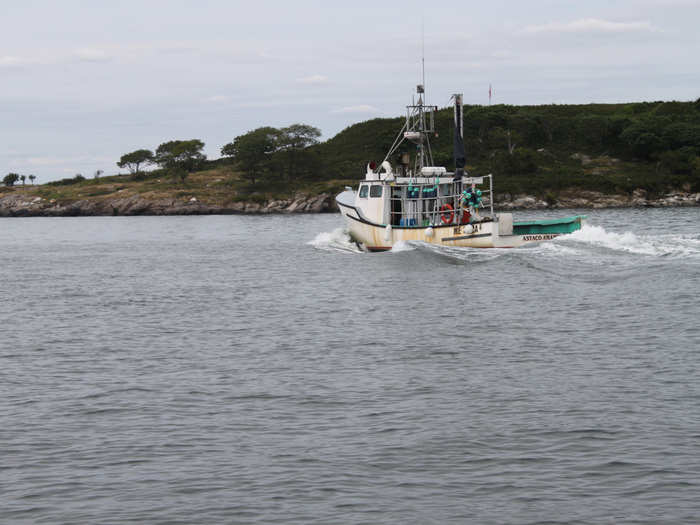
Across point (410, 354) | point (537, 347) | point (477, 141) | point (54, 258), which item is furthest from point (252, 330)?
point (477, 141)

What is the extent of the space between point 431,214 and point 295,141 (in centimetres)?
11289

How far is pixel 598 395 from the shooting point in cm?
1673

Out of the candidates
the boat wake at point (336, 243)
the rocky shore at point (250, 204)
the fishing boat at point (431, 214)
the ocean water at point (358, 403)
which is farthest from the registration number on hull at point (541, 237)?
the rocky shore at point (250, 204)

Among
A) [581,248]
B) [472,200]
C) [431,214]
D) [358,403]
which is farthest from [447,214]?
[358,403]

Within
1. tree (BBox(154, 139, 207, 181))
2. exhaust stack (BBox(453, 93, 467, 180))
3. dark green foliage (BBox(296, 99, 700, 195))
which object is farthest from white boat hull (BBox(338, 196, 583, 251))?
tree (BBox(154, 139, 207, 181))

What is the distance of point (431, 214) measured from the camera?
51.5m

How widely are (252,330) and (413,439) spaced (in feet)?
40.3

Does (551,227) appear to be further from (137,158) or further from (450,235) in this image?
(137,158)

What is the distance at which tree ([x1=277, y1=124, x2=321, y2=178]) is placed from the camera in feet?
519

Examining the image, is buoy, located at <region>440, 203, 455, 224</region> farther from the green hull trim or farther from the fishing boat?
the green hull trim

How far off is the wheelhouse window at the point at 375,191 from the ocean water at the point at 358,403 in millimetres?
16081

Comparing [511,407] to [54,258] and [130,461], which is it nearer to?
[130,461]

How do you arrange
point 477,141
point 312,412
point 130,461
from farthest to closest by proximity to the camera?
point 477,141 → point 312,412 → point 130,461

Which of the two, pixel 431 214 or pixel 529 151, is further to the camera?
pixel 529 151
